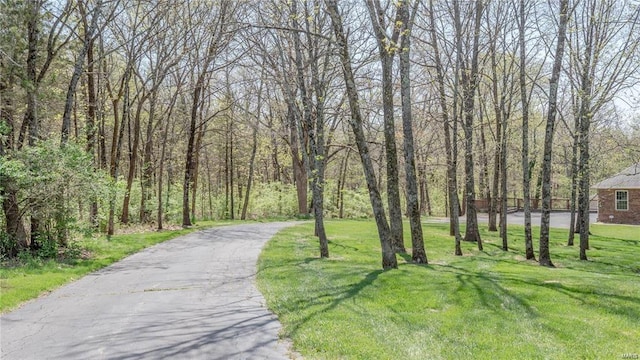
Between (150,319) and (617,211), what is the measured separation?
36.0 m

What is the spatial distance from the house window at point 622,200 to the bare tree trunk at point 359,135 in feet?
100

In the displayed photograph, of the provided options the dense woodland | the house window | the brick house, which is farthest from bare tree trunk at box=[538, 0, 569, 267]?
the house window

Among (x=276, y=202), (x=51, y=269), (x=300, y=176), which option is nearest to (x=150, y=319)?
(x=51, y=269)

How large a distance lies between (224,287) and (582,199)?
14.8m

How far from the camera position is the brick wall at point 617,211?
32.3 metres

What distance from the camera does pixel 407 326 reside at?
5961 mm

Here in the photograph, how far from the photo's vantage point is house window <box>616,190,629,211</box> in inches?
1293

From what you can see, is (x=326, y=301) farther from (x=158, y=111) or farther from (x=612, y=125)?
(x=158, y=111)

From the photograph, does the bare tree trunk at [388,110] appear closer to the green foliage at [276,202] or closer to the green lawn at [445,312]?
the green lawn at [445,312]

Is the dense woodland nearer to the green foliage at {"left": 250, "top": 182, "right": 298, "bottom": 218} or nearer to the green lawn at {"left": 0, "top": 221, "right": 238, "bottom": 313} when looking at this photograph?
the green lawn at {"left": 0, "top": 221, "right": 238, "bottom": 313}

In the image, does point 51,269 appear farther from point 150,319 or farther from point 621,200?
point 621,200

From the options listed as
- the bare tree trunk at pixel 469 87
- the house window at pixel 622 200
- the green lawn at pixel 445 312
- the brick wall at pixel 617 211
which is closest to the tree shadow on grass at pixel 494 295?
the green lawn at pixel 445 312

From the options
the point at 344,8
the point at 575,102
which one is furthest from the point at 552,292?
the point at 575,102

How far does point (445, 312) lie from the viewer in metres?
6.57
